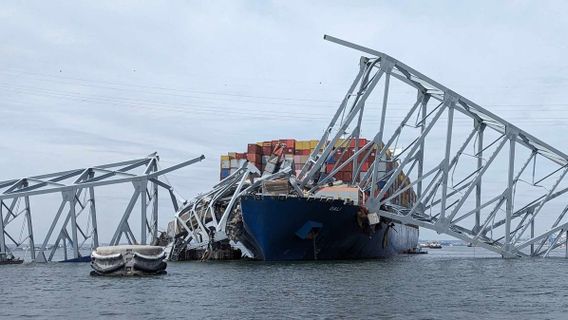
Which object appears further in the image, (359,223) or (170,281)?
(359,223)

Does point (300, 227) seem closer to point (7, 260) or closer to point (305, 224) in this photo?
point (305, 224)

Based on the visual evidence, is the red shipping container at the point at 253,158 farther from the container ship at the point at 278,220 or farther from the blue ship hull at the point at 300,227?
the blue ship hull at the point at 300,227

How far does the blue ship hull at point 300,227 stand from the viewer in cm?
6134

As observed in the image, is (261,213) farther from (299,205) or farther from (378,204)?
(378,204)

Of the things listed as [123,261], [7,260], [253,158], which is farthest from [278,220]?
[7,260]

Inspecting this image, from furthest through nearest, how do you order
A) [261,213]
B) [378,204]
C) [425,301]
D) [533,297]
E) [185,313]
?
[378,204] < [261,213] < [533,297] < [425,301] < [185,313]

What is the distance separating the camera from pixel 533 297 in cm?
3853

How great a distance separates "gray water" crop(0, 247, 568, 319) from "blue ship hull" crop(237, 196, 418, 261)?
628cm

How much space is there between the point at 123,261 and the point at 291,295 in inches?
673

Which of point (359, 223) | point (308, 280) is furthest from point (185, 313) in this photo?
point (359, 223)

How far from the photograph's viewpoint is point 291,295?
1454 inches

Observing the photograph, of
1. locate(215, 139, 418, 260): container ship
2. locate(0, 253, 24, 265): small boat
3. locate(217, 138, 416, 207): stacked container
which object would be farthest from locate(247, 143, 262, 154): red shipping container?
locate(0, 253, 24, 265): small boat

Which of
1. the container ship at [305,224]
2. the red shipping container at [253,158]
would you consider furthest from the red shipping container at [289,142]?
the container ship at [305,224]

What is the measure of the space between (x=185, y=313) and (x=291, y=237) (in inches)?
1261
